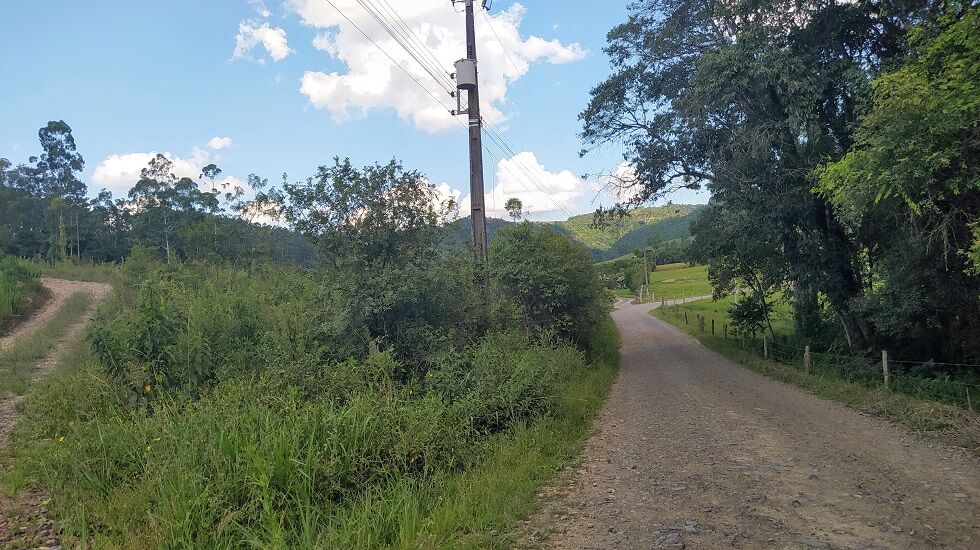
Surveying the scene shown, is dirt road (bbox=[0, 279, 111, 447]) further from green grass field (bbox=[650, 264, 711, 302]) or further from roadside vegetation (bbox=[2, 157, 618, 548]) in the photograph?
green grass field (bbox=[650, 264, 711, 302])

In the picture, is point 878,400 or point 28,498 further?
point 878,400

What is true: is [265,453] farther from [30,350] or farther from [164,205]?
[164,205]

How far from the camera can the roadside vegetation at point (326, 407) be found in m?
4.99

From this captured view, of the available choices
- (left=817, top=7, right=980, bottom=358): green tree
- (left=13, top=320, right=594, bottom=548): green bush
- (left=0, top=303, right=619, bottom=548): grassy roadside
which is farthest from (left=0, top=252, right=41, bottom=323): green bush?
(left=817, top=7, right=980, bottom=358): green tree

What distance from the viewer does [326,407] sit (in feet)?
22.5

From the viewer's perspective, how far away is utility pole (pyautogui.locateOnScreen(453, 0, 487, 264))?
12.0 metres

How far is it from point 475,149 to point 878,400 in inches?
368

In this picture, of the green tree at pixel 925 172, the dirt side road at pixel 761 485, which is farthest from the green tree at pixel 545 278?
the green tree at pixel 925 172

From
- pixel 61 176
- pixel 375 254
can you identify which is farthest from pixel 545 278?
pixel 61 176

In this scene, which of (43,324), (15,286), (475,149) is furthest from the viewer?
(15,286)

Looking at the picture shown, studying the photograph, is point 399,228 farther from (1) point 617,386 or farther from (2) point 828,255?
(2) point 828,255

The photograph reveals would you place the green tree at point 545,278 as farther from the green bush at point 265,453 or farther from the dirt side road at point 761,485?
the green bush at point 265,453

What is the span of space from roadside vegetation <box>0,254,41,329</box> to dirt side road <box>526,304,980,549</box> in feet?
58.0

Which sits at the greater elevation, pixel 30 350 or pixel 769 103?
pixel 769 103
